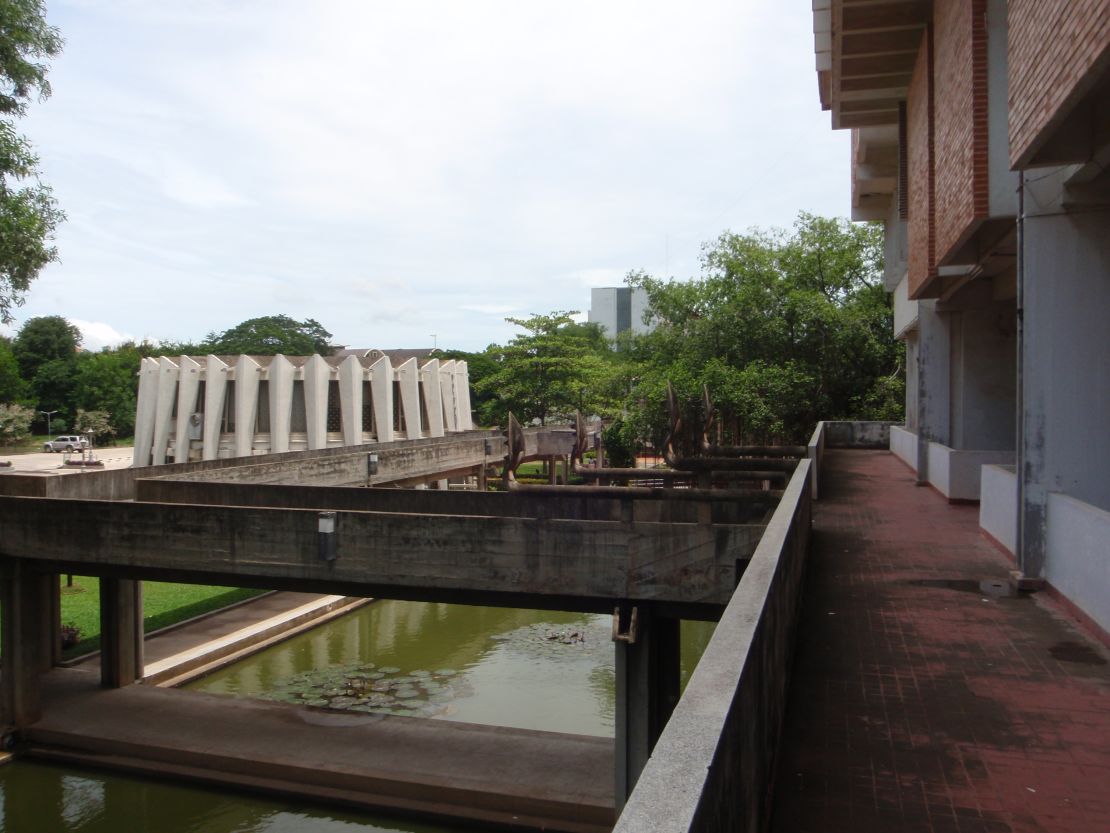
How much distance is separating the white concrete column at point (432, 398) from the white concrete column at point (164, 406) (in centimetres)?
1087

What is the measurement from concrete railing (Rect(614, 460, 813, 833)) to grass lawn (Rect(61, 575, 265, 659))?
1752cm

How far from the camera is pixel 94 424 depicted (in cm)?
6581

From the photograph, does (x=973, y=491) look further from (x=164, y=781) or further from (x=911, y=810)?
(x=164, y=781)

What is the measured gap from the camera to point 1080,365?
8.06 metres

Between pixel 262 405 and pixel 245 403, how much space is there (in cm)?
149

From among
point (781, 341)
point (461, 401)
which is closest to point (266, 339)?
point (461, 401)

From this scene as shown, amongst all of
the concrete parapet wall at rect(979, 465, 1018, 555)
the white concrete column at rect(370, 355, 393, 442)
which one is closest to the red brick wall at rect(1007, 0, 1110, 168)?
the concrete parapet wall at rect(979, 465, 1018, 555)

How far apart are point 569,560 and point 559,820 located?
377 cm

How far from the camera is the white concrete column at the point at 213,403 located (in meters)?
37.2

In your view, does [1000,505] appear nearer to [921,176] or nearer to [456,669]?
[921,176]

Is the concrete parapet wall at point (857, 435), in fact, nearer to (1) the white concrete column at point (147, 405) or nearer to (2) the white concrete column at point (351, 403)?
(2) the white concrete column at point (351, 403)

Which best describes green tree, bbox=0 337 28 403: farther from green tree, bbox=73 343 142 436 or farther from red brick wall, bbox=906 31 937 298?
red brick wall, bbox=906 31 937 298

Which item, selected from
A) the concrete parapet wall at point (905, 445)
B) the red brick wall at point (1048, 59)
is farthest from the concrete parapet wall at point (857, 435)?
the red brick wall at point (1048, 59)

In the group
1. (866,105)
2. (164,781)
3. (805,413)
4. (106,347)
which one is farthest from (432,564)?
(106,347)
